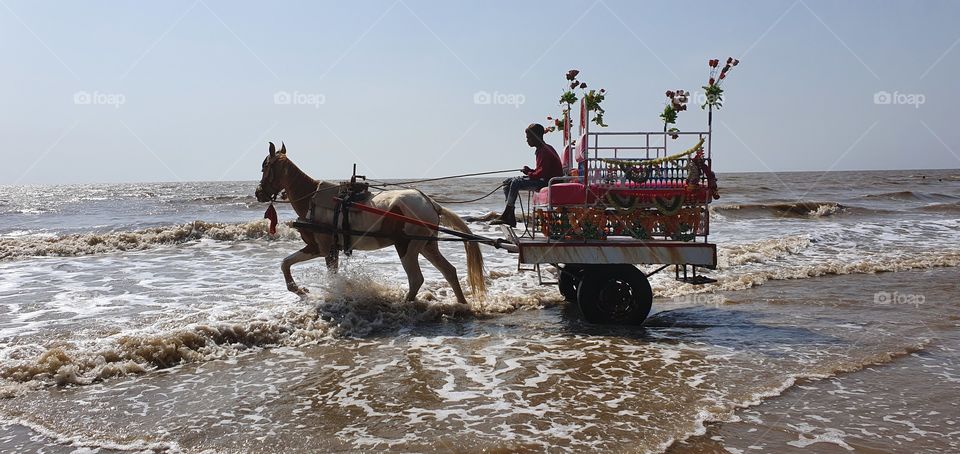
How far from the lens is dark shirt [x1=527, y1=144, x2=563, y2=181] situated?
8148mm

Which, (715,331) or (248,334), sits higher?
(248,334)

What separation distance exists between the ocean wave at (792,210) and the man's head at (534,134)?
2213 cm

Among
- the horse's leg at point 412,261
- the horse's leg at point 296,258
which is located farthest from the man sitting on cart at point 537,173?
the horse's leg at point 296,258

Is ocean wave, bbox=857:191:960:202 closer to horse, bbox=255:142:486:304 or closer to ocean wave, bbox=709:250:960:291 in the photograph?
ocean wave, bbox=709:250:960:291

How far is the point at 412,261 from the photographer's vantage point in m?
8.47

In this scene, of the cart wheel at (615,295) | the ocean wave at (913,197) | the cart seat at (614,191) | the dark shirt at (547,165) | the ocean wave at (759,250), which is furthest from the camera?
the ocean wave at (913,197)

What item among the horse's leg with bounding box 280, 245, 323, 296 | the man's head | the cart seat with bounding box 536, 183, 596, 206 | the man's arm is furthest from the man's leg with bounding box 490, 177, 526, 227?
the horse's leg with bounding box 280, 245, 323, 296

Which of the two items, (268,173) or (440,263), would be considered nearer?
(268,173)

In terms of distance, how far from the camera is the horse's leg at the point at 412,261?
8.41 m

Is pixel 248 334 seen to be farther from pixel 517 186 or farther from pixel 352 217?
pixel 517 186

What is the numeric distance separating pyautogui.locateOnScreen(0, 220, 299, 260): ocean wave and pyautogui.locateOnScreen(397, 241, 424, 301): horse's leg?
433 inches

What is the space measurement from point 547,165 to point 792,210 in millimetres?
25597

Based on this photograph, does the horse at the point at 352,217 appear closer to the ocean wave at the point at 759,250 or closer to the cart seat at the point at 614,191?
the cart seat at the point at 614,191

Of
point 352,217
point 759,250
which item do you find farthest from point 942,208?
point 352,217
